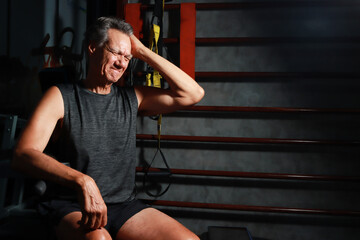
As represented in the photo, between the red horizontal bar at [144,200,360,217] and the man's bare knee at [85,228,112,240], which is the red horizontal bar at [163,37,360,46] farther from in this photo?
the man's bare knee at [85,228,112,240]

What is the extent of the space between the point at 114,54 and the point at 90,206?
28.3 inches

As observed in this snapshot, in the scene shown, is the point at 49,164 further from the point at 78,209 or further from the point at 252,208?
the point at 252,208

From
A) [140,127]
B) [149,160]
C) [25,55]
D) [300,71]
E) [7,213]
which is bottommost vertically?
[7,213]

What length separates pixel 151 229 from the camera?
1.20 meters

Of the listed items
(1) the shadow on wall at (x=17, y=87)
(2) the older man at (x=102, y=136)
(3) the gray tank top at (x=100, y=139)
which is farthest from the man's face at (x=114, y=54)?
(1) the shadow on wall at (x=17, y=87)

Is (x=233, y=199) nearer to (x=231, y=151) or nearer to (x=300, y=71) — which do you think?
(x=231, y=151)

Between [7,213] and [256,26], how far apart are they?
2.42 meters

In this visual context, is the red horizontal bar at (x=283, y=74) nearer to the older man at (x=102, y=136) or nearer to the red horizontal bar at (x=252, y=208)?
the older man at (x=102, y=136)

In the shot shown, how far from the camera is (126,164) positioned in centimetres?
137

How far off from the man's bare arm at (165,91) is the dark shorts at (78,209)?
0.56m

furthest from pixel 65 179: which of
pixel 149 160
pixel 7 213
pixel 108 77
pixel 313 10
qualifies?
pixel 313 10

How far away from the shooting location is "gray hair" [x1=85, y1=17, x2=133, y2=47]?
1.30 metres

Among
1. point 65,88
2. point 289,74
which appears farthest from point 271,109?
point 65,88

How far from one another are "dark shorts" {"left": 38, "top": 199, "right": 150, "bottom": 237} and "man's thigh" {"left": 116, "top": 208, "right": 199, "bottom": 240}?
0.03 metres
